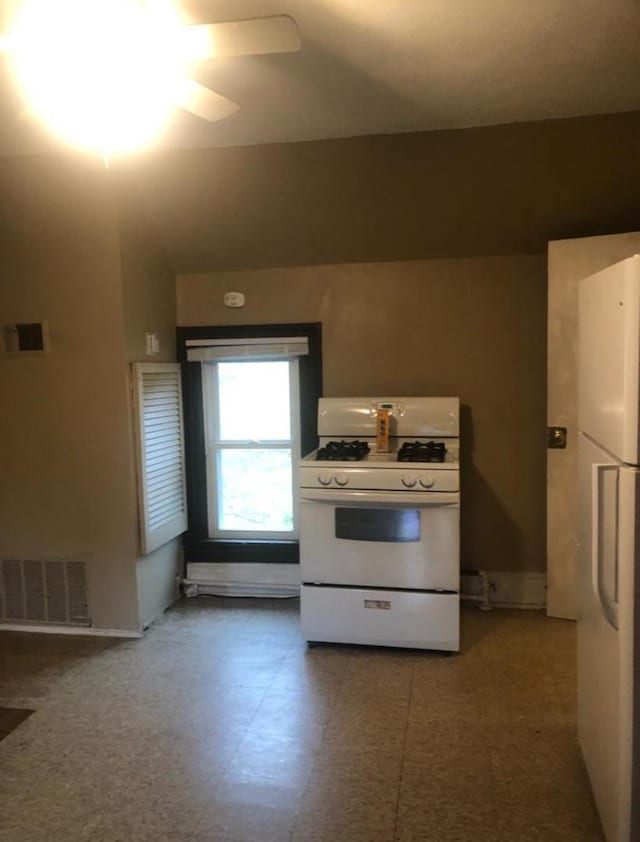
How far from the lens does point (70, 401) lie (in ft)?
10.9

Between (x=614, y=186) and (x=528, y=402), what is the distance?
1145 mm

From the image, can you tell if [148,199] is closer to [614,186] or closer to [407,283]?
[407,283]

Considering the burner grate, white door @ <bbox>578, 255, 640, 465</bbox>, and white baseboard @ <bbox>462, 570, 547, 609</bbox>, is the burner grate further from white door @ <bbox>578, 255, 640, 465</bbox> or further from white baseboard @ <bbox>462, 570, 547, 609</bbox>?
white door @ <bbox>578, 255, 640, 465</bbox>

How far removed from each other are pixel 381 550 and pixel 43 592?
180 cm

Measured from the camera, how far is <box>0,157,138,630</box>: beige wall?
3.18 m

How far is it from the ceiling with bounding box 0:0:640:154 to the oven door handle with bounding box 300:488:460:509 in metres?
1.58

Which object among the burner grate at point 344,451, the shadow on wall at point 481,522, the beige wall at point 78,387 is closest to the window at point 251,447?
the burner grate at point 344,451

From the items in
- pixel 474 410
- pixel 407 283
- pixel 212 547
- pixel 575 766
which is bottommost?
pixel 575 766

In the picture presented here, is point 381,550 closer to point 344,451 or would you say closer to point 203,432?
point 344,451

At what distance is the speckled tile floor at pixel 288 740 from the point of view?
2004 mm

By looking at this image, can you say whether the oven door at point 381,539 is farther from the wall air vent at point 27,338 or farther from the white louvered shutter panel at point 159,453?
the wall air vent at point 27,338

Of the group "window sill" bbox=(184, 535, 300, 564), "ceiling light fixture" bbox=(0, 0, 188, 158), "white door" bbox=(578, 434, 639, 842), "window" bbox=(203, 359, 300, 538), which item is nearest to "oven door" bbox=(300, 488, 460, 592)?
"window sill" bbox=(184, 535, 300, 564)

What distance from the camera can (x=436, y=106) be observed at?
2518 mm

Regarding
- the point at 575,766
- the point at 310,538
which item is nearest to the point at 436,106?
the point at 310,538
